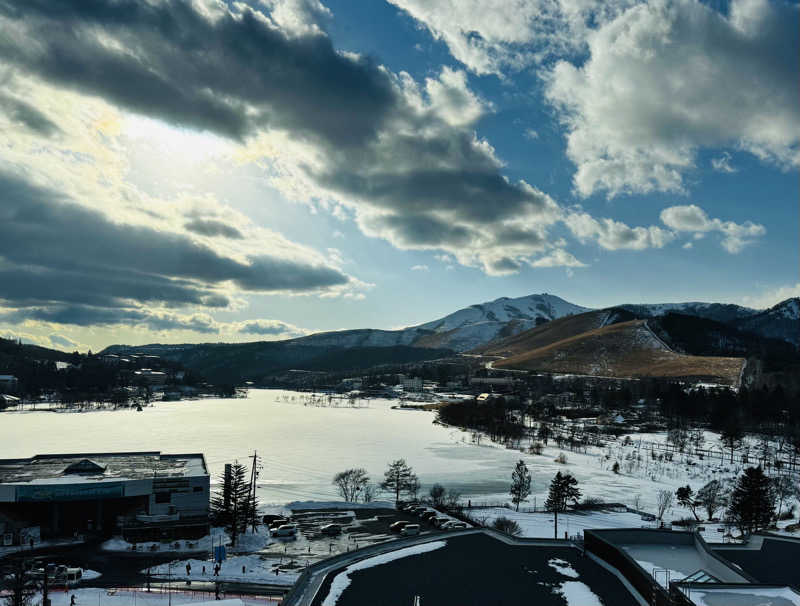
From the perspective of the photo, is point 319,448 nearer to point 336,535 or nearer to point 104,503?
point 104,503

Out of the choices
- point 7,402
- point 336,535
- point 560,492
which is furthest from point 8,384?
point 560,492

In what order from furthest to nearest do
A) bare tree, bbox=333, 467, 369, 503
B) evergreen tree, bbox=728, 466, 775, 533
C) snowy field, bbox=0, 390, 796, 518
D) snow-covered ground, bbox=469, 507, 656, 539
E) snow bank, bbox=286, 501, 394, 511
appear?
snowy field, bbox=0, 390, 796, 518
bare tree, bbox=333, 467, 369, 503
snow bank, bbox=286, 501, 394, 511
snow-covered ground, bbox=469, 507, 656, 539
evergreen tree, bbox=728, 466, 775, 533

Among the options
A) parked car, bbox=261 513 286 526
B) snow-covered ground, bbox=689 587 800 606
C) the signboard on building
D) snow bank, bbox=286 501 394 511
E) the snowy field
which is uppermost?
snow-covered ground, bbox=689 587 800 606

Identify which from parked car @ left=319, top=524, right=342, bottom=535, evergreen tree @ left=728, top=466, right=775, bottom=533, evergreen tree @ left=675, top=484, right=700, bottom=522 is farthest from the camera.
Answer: evergreen tree @ left=675, top=484, right=700, bottom=522

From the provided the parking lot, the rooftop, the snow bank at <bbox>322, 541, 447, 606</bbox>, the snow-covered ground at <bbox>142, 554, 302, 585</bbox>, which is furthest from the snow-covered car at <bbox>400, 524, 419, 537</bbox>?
the rooftop

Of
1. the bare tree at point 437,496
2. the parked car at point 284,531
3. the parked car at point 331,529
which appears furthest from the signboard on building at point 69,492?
the bare tree at point 437,496

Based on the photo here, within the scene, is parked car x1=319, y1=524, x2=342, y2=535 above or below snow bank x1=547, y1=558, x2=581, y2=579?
below

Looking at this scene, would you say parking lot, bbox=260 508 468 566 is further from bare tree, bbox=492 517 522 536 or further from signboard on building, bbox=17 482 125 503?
signboard on building, bbox=17 482 125 503
